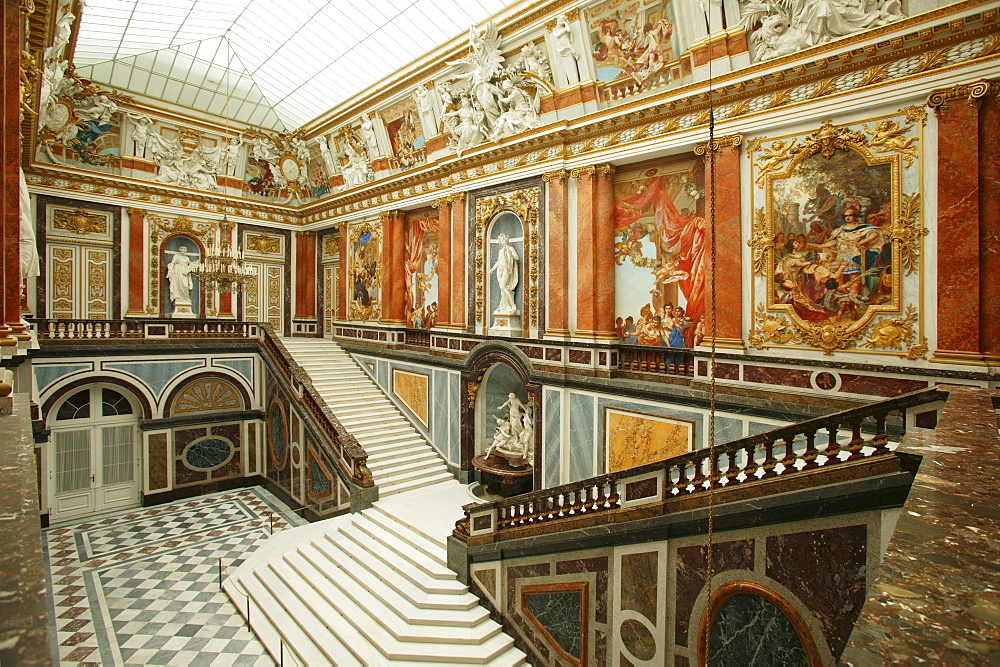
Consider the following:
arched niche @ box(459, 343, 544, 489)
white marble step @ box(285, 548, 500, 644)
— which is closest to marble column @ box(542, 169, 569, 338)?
arched niche @ box(459, 343, 544, 489)

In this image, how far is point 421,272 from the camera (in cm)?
1518

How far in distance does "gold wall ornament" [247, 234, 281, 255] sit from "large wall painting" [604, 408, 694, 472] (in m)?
14.5

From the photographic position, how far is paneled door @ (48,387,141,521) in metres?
13.7

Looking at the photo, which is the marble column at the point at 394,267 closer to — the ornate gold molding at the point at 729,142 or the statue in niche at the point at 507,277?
the statue in niche at the point at 507,277

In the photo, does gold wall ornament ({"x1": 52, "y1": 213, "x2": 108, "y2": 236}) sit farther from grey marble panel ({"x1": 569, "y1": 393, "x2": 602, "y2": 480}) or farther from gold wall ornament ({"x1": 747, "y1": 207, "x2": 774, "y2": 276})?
gold wall ornament ({"x1": 747, "y1": 207, "x2": 774, "y2": 276})

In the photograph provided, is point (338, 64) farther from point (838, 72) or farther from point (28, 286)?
point (838, 72)

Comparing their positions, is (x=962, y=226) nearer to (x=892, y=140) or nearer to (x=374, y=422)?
(x=892, y=140)

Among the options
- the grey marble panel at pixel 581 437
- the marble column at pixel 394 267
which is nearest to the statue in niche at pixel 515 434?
the grey marble panel at pixel 581 437

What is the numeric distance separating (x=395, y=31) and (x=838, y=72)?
9.71m

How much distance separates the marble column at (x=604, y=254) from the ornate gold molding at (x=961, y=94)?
16.7 feet

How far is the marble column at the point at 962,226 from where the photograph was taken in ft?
21.1

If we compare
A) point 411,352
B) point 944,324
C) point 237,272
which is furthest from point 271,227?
point 944,324

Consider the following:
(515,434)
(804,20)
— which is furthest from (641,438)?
(804,20)

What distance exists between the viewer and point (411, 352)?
47.9 ft
